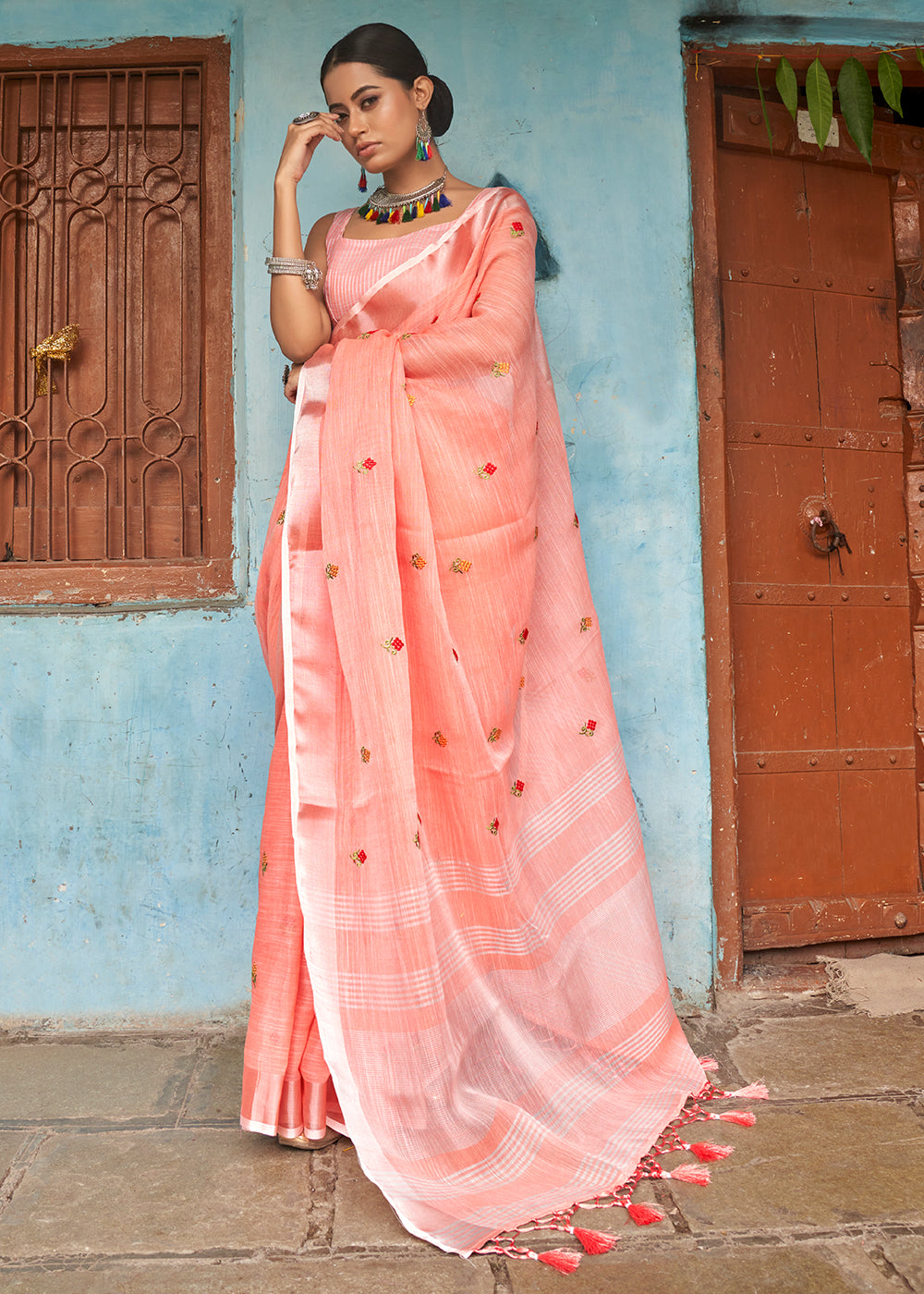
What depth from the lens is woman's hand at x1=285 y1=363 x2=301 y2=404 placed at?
1948mm

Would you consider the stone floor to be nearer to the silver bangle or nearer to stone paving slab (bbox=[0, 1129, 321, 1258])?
stone paving slab (bbox=[0, 1129, 321, 1258])

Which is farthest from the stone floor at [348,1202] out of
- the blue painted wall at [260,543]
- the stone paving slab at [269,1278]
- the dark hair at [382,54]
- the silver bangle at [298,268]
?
the dark hair at [382,54]

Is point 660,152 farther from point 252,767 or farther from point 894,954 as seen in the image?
point 894,954

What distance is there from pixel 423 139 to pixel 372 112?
115 millimetres

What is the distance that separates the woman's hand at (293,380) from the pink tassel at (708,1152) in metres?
1.51

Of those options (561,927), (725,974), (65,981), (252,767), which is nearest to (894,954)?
(725,974)

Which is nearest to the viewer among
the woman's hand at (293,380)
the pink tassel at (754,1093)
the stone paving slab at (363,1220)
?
the stone paving slab at (363,1220)

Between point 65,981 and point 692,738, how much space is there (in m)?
1.56

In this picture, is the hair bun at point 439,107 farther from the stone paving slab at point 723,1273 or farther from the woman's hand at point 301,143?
the stone paving slab at point 723,1273

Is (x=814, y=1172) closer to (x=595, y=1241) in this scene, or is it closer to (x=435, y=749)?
(x=595, y=1241)

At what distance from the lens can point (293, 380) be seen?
1955mm

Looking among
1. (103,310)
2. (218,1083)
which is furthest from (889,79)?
(218,1083)

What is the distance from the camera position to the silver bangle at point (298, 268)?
1.87 metres

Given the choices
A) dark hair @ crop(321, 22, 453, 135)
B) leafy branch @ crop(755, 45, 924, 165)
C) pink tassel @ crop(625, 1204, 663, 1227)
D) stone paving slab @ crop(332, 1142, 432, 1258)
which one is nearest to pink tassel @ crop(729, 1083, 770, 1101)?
pink tassel @ crop(625, 1204, 663, 1227)
